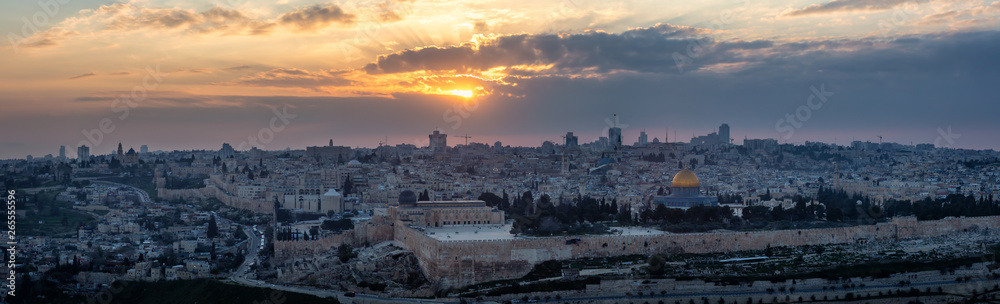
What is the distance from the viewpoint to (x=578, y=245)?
31984 millimetres

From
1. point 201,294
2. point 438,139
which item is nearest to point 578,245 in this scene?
point 201,294

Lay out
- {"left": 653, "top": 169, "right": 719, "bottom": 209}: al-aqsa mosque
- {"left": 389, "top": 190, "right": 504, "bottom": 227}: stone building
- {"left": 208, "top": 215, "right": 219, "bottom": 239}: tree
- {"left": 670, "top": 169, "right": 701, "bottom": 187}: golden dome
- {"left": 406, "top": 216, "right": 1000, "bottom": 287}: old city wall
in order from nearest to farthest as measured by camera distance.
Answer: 1. {"left": 406, "top": 216, "right": 1000, "bottom": 287}: old city wall
2. {"left": 389, "top": 190, "right": 504, "bottom": 227}: stone building
3. {"left": 208, "top": 215, "right": 219, "bottom": 239}: tree
4. {"left": 653, "top": 169, "right": 719, "bottom": 209}: al-aqsa mosque
5. {"left": 670, "top": 169, "right": 701, "bottom": 187}: golden dome

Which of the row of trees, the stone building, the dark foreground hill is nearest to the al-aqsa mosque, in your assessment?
the row of trees

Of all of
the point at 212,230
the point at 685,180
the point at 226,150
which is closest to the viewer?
the point at 212,230

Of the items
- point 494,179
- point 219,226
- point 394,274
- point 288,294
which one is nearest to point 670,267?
point 394,274

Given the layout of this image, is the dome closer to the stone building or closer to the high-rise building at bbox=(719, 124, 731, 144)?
the stone building

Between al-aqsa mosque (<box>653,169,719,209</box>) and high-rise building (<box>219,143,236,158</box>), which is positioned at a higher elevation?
high-rise building (<box>219,143,236,158</box>)

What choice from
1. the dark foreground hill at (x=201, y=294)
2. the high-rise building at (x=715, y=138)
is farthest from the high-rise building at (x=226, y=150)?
the dark foreground hill at (x=201, y=294)

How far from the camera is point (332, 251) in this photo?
117 feet

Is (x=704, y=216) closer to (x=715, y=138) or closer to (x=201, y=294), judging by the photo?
(x=201, y=294)

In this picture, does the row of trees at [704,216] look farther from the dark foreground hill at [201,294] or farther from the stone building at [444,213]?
the dark foreground hill at [201,294]

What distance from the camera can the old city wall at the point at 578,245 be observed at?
30.3 meters

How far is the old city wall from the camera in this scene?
30297 mm

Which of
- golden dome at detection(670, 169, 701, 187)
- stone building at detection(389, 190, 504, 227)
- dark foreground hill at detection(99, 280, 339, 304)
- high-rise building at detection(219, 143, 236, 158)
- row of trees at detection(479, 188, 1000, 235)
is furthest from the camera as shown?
high-rise building at detection(219, 143, 236, 158)
